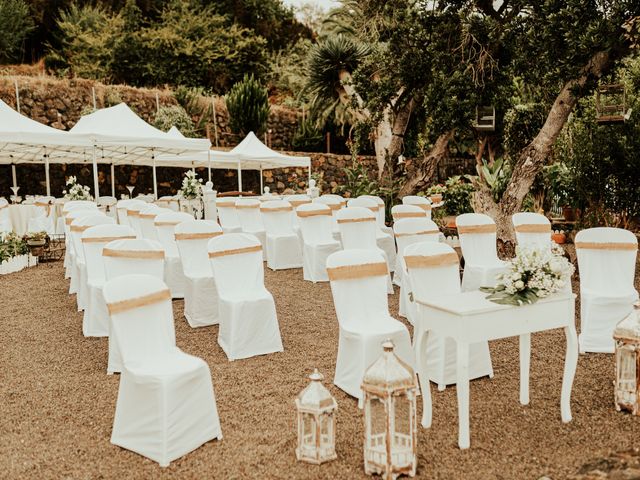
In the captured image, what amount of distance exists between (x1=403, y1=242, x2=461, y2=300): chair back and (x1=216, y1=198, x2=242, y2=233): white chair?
6332 millimetres

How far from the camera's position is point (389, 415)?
A: 10.5ft

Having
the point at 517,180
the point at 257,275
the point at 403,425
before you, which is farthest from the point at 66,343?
the point at 517,180

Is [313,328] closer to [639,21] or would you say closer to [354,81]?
[639,21]

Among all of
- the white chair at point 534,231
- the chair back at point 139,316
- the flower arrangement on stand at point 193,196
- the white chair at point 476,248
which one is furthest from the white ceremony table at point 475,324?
the flower arrangement on stand at point 193,196

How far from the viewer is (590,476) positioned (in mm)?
3135

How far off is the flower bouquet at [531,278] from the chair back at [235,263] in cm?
243

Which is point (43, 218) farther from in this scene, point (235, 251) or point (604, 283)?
point (604, 283)

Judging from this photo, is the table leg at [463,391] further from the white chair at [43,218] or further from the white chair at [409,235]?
the white chair at [43,218]

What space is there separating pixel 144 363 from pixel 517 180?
7172 mm

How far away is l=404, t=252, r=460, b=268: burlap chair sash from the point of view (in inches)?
185

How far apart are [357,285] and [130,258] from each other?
6.59 ft

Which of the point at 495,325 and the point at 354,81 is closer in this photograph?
the point at 495,325

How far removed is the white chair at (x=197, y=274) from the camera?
248 inches

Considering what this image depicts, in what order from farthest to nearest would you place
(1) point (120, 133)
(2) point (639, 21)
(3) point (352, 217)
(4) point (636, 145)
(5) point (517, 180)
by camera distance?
(1) point (120, 133) → (4) point (636, 145) → (5) point (517, 180) → (3) point (352, 217) → (2) point (639, 21)
